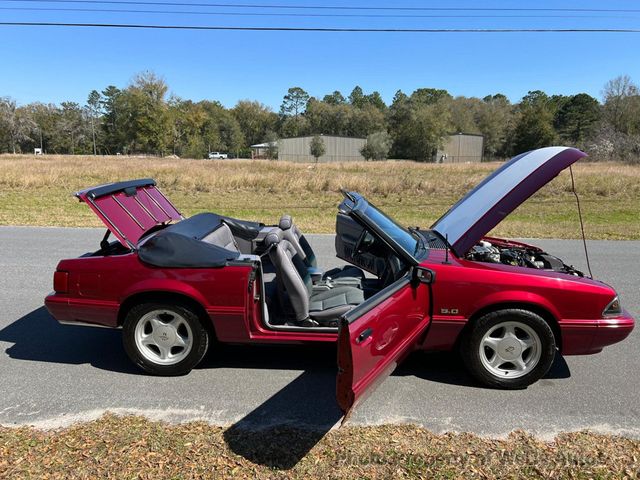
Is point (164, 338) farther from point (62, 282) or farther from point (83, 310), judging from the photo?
point (62, 282)

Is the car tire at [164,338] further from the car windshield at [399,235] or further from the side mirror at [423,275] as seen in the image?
the side mirror at [423,275]

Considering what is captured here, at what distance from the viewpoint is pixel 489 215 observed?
12.1ft

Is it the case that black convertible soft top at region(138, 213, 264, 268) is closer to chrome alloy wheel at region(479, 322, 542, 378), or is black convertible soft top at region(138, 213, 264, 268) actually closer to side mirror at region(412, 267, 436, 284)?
side mirror at region(412, 267, 436, 284)

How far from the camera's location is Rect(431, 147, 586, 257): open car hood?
363 cm

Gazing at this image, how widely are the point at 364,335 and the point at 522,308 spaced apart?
1.52 metres

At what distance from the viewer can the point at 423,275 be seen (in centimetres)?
345

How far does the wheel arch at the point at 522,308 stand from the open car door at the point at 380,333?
334mm

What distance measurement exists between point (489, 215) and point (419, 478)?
1930 mm

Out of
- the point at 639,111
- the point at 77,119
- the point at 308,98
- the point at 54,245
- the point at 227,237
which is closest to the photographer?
the point at 227,237

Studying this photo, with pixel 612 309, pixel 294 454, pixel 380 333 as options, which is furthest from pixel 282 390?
pixel 612 309

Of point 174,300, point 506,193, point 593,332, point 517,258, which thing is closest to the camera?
point 593,332

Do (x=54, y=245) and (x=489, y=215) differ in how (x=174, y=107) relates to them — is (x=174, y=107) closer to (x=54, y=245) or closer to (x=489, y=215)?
(x=54, y=245)

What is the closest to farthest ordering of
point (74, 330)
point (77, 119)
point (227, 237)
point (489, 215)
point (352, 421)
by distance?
point (352, 421), point (489, 215), point (227, 237), point (74, 330), point (77, 119)

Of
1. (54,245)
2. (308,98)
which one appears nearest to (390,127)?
(308,98)
